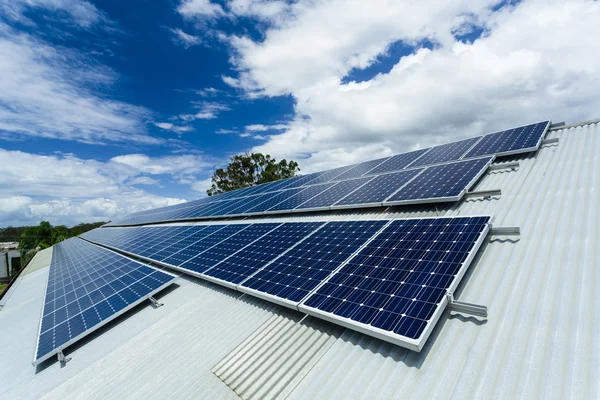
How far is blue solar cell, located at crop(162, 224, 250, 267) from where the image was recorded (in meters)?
12.2

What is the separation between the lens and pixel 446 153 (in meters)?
14.3

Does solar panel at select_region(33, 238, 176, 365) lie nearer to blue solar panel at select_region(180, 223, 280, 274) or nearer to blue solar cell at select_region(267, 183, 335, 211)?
blue solar panel at select_region(180, 223, 280, 274)

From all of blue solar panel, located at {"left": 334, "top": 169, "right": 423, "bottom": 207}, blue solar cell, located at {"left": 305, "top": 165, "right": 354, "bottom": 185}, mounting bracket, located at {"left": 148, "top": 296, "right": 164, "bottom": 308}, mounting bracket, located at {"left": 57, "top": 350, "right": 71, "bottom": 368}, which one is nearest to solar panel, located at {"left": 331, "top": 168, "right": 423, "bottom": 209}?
blue solar panel, located at {"left": 334, "top": 169, "right": 423, "bottom": 207}

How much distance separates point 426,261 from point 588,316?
93.8 inches

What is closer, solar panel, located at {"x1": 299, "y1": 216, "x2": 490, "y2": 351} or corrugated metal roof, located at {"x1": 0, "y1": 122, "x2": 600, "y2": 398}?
corrugated metal roof, located at {"x1": 0, "y1": 122, "x2": 600, "y2": 398}

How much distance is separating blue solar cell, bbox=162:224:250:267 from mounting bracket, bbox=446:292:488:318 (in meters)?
10.3

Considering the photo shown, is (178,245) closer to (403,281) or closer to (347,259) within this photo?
(347,259)

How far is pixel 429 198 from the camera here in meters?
9.03

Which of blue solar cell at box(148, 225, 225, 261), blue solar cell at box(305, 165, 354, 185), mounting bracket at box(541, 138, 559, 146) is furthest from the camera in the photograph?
blue solar cell at box(305, 165, 354, 185)

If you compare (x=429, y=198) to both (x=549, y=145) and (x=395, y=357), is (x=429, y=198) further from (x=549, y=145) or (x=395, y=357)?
(x=549, y=145)

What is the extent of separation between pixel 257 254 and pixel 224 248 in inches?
104

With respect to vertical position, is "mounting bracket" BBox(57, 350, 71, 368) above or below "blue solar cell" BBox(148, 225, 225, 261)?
below

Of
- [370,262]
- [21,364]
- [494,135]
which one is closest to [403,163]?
[494,135]

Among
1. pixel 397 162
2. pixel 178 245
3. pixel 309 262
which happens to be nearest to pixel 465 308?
pixel 309 262
